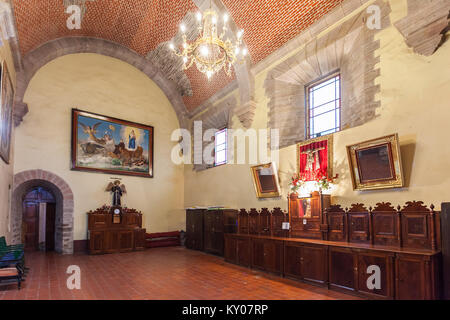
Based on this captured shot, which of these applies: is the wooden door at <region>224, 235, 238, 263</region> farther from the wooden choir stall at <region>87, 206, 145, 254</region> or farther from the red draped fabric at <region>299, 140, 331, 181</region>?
the wooden choir stall at <region>87, 206, 145, 254</region>

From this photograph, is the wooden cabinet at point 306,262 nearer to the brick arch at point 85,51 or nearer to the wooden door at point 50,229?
the brick arch at point 85,51

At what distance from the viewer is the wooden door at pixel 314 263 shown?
18.6ft

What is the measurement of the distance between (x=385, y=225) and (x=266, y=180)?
11.5 feet

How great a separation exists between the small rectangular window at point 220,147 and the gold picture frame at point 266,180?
228cm

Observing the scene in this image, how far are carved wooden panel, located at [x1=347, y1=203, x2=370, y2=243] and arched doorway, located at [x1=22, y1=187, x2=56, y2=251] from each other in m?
9.80

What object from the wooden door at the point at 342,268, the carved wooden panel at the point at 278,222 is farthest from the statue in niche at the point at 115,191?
the wooden door at the point at 342,268

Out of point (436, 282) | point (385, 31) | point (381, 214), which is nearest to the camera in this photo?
point (436, 282)

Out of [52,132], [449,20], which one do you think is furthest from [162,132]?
[449,20]

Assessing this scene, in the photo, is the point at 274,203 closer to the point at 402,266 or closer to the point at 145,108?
the point at 402,266

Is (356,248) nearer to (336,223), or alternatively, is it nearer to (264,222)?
(336,223)

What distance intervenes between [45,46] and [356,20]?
9.27 metres

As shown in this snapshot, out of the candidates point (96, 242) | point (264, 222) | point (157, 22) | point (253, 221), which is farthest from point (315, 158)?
point (96, 242)

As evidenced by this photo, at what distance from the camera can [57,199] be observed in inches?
411

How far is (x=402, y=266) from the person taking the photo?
179 inches
